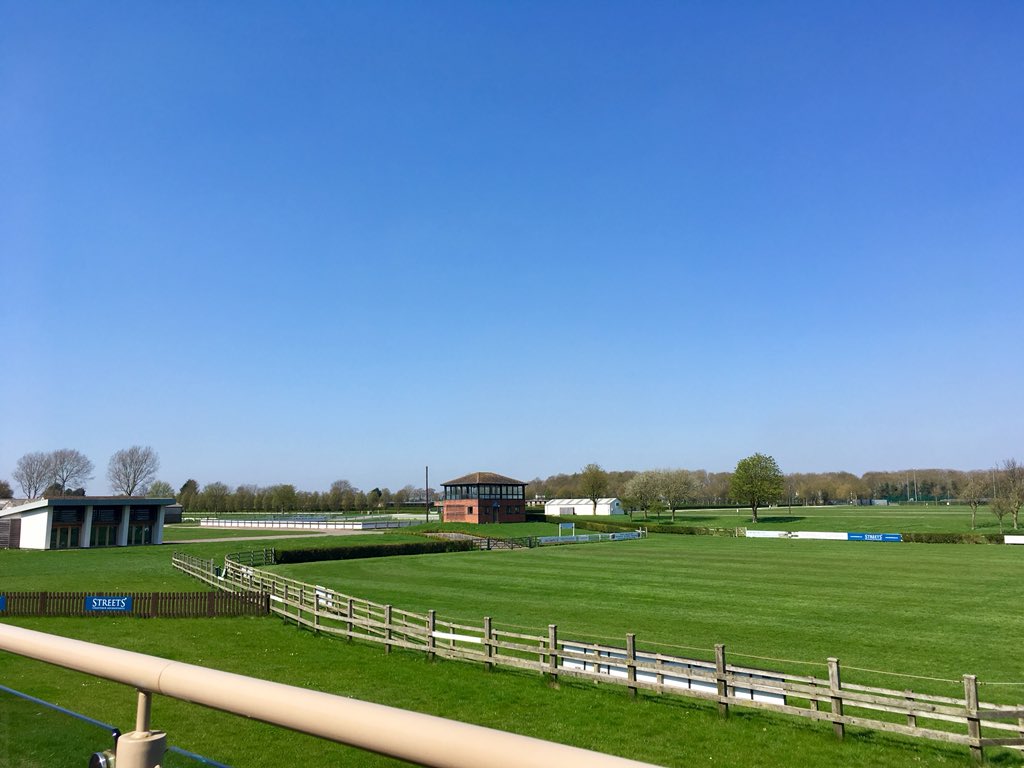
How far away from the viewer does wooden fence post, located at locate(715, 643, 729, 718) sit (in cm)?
1466

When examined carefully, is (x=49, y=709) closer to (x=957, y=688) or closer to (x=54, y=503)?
(x=957, y=688)

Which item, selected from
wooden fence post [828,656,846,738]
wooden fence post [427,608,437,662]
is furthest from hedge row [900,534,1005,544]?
wooden fence post [828,656,846,738]

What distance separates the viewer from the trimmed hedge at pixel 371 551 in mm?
53375

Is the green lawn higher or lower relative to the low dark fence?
lower

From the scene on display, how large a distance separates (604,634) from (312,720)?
2387 centimetres

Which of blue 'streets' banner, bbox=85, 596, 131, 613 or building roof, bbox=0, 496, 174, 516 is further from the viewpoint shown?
building roof, bbox=0, 496, 174, 516

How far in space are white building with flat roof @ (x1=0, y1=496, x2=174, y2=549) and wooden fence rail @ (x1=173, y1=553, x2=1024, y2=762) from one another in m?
48.3

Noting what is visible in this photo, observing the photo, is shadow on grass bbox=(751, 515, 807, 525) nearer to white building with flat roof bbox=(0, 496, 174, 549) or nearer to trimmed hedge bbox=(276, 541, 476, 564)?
trimmed hedge bbox=(276, 541, 476, 564)

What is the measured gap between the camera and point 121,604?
2608 cm

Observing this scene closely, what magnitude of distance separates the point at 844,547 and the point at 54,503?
6908 centimetres

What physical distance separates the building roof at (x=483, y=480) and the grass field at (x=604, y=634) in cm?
4362

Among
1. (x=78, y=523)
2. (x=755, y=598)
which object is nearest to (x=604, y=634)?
(x=755, y=598)

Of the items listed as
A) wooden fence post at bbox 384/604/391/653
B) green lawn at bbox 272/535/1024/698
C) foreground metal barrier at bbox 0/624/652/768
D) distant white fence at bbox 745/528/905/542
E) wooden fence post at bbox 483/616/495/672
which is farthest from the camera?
distant white fence at bbox 745/528/905/542

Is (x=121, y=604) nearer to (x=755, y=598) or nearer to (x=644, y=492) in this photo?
(x=755, y=598)
